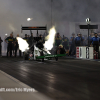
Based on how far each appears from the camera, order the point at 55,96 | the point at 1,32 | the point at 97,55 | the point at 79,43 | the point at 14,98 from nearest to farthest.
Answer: the point at 14,98
the point at 55,96
the point at 97,55
the point at 79,43
the point at 1,32

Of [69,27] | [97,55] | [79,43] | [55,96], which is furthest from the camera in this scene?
[69,27]

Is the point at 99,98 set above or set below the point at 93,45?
below

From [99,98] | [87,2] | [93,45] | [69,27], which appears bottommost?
[99,98]

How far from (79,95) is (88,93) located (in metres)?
0.40

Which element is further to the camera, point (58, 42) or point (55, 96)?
point (58, 42)

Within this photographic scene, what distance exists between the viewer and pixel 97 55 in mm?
25969

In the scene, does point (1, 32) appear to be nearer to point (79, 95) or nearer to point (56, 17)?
point (56, 17)

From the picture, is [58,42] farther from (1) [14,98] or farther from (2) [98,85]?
(1) [14,98]

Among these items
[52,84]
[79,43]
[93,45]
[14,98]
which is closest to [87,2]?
[79,43]

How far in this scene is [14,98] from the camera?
23.0 ft

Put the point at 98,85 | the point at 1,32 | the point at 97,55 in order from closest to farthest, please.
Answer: the point at 98,85
the point at 97,55
the point at 1,32

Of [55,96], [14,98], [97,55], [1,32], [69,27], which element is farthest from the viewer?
[69,27]

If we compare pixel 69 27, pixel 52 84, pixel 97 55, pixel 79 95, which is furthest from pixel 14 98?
pixel 69 27

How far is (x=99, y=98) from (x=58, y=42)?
73.4ft
